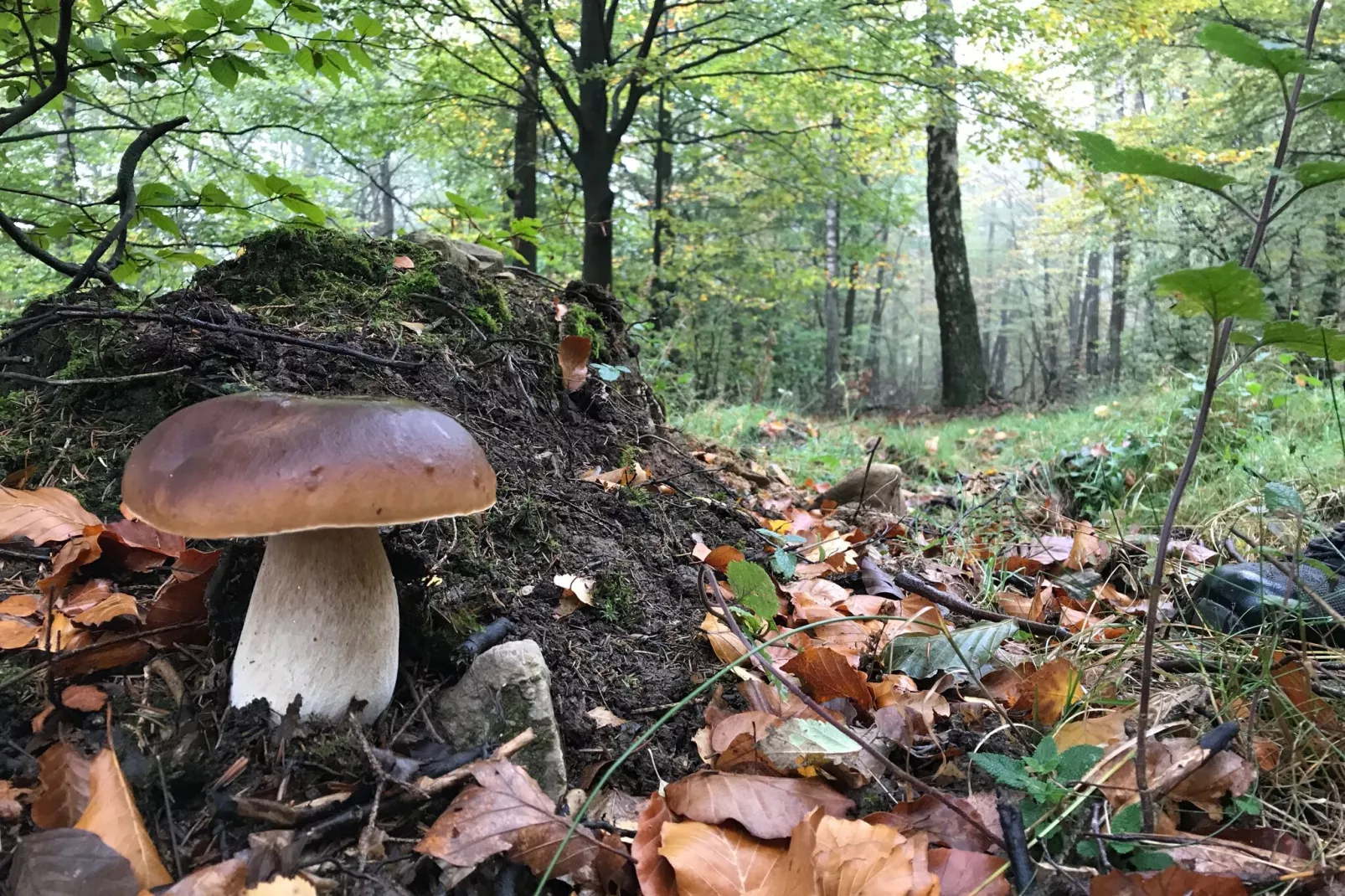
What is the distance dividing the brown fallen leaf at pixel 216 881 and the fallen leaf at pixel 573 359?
1.99 metres

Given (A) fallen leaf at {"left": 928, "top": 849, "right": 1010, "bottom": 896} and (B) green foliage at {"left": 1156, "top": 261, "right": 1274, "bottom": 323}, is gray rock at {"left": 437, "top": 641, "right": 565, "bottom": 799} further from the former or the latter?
(B) green foliage at {"left": 1156, "top": 261, "right": 1274, "bottom": 323}

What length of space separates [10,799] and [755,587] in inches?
56.7

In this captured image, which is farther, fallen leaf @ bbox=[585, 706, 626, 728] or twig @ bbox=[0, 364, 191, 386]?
twig @ bbox=[0, 364, 191, 386]

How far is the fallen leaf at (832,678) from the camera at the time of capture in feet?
5.38

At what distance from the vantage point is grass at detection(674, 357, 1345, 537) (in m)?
3.44

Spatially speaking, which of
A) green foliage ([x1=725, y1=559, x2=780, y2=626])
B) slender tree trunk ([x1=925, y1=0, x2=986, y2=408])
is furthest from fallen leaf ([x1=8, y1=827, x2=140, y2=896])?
slender tree trunk ([x1=925, y1=0, x2=986, y2=408])

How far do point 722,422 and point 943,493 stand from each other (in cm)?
265

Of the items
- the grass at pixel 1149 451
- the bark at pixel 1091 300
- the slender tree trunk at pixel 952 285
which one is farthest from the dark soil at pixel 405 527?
the bark at pixel 1091 300

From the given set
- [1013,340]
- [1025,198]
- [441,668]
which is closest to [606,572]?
[441,668]

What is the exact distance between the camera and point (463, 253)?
3197mm

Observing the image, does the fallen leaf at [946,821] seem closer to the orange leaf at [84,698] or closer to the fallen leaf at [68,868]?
the fallen leaf at [68,868]

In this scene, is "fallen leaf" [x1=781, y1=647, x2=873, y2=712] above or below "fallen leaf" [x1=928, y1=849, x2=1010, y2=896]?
above

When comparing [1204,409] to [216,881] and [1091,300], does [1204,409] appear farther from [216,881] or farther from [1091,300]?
[1091,300]

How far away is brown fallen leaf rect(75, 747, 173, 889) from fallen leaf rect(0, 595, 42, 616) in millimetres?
559
